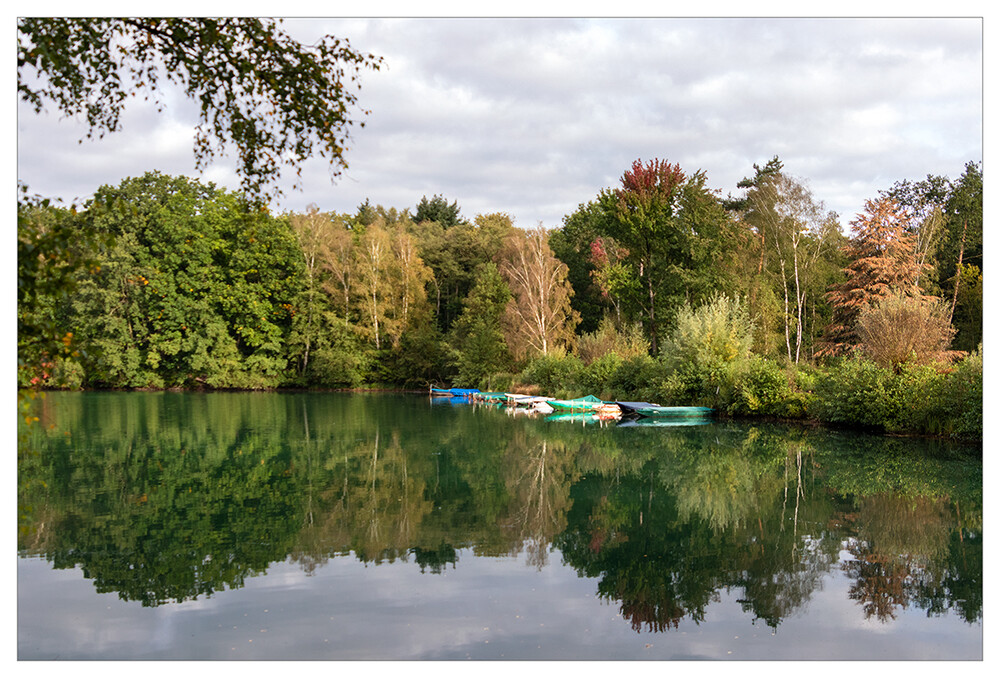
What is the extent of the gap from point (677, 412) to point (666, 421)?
723mm

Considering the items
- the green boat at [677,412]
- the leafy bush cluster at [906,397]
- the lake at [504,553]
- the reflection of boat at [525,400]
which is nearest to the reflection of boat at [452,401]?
the reflection of boat at [525,400]

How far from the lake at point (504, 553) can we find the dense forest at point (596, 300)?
4.15 metres

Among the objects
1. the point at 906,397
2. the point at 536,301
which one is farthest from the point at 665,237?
the point at 906,397

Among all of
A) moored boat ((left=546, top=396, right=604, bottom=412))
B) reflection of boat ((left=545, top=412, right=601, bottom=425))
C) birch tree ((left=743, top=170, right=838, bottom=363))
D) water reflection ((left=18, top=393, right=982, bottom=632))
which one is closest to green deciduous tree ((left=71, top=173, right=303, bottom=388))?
moored boat ((left=546, top=396, right=604, bottom=412))

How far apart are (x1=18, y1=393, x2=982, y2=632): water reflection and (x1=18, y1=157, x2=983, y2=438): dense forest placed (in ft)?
9.98

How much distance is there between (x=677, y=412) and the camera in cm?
2394

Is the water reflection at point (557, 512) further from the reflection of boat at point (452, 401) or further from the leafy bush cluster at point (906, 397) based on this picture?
the reflection of boat at point (452, 401)

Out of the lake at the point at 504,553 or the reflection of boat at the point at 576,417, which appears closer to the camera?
the lake at the point at 504,553

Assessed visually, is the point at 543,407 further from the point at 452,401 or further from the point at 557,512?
the point at 557,512

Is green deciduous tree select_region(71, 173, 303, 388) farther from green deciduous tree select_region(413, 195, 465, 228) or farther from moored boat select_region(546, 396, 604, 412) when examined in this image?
moored boat select_region(546, 396, 604, 412)

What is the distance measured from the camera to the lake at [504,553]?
5699 millimetres

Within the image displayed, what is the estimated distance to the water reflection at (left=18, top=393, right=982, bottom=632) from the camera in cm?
715

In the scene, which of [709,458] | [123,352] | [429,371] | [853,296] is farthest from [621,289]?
[123,352]

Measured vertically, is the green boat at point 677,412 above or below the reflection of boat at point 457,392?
above
